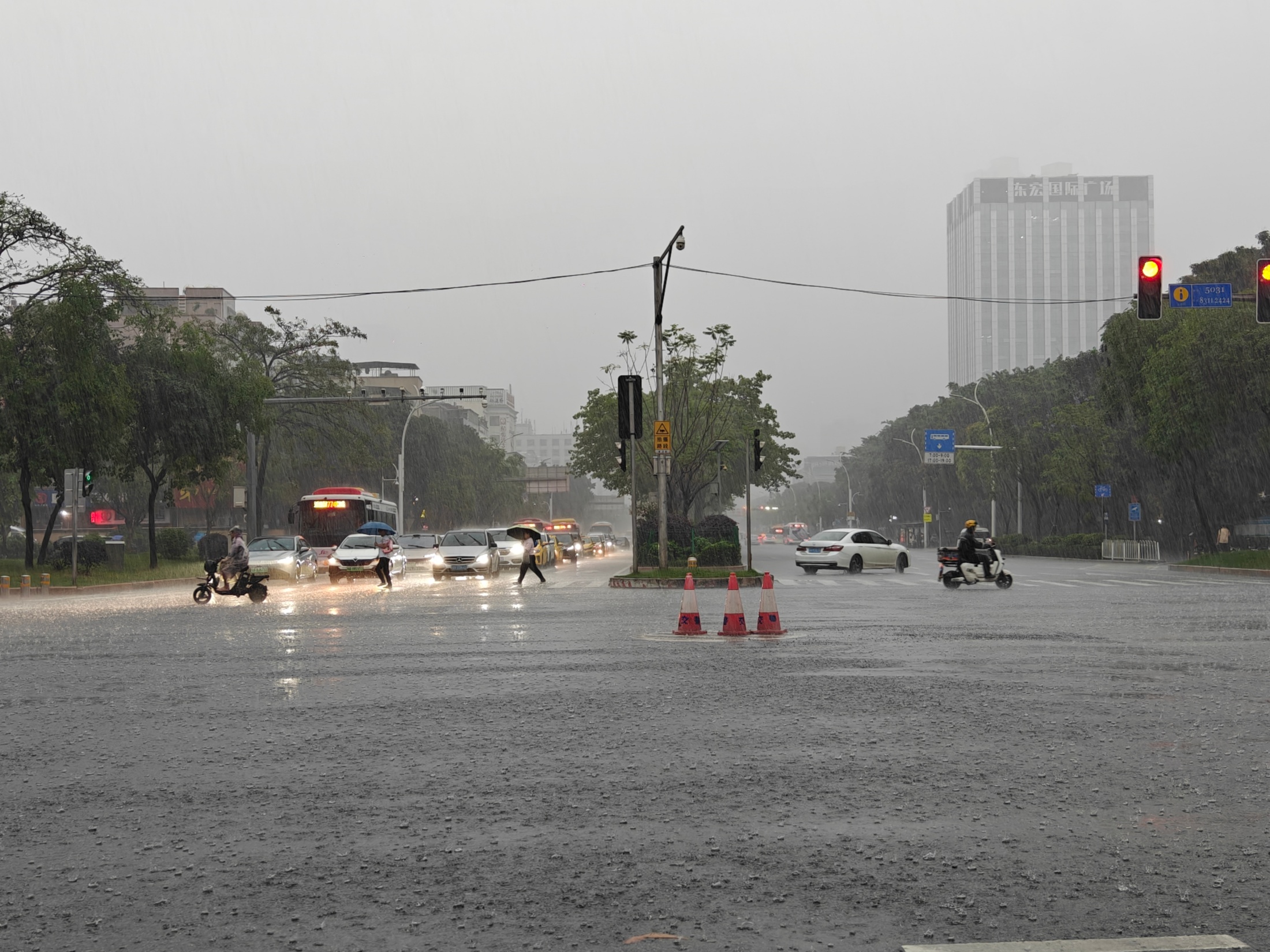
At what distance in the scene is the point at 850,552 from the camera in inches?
1646

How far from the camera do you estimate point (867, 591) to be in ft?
94.9

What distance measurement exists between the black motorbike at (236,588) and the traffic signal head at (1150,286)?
1755 centimetres

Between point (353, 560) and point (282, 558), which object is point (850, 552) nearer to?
point (353, 560)

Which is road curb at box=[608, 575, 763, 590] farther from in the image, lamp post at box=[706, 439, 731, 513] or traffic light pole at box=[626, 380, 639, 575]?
lamp post at box=[706, 439, 731, 513]

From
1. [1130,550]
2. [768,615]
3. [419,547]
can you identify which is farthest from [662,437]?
[1130,550]

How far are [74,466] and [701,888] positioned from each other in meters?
35.8

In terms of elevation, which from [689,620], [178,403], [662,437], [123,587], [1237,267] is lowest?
[123,587]

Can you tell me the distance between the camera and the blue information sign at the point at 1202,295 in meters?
24.0

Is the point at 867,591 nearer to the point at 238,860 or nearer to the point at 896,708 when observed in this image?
the point at 896,708

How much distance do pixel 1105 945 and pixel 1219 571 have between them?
3981 cm

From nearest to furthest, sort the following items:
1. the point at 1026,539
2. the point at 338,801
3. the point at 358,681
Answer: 1. the point at 338,801
2. the point at 358,681
3. the point at 1026,539

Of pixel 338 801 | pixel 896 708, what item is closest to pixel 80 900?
pixel 338 801

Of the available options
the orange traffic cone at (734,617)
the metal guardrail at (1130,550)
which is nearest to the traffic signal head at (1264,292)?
the orange traffic cone at (734,617)

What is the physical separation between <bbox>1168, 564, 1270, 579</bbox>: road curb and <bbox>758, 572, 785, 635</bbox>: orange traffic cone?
24.8 metres
